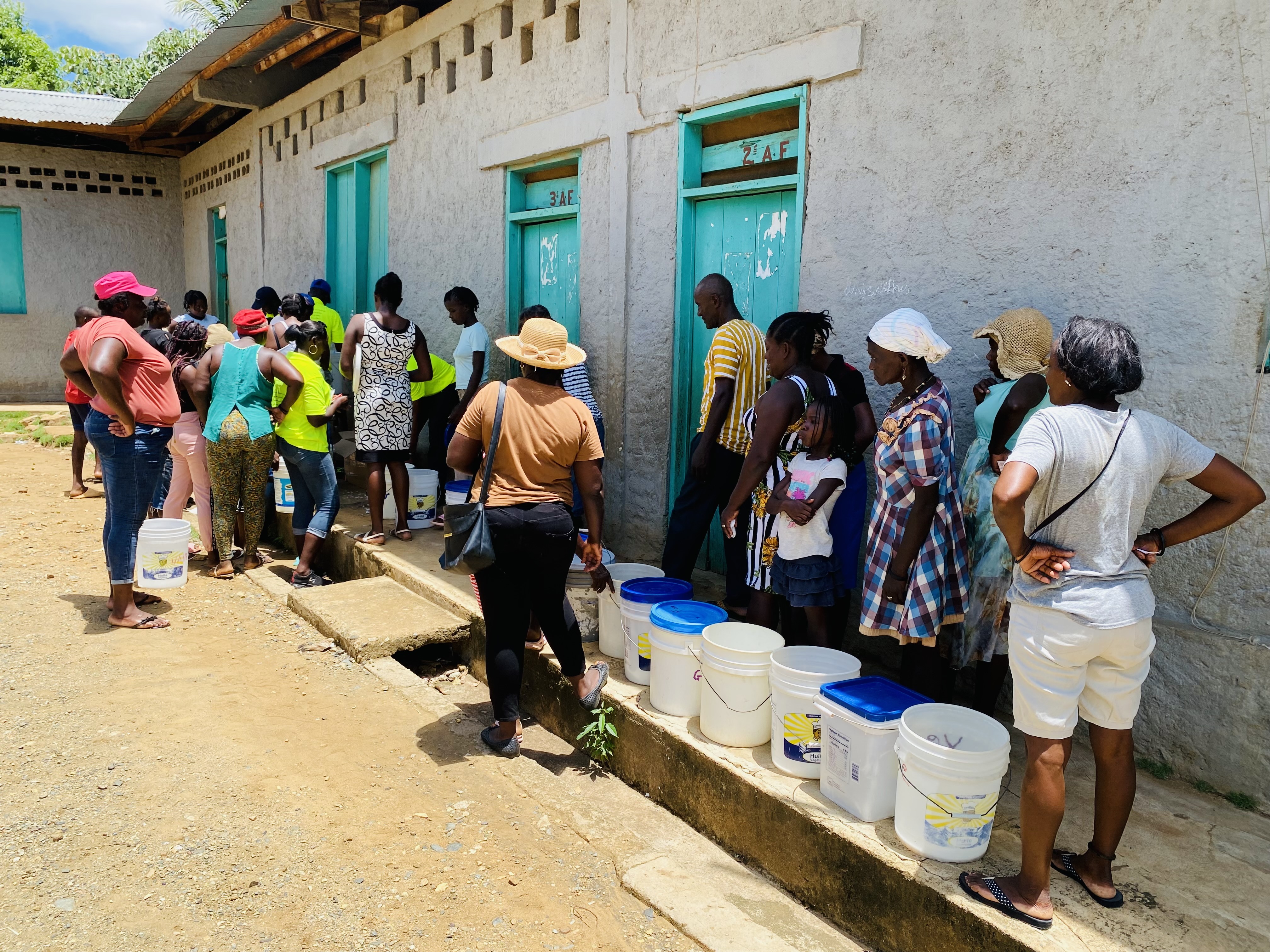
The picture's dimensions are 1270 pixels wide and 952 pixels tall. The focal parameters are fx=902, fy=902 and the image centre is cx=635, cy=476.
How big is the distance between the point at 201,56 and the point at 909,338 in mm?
9584

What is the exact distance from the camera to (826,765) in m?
3.12

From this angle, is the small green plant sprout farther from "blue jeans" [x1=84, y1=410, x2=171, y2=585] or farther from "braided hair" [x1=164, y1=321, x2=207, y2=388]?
"braided hair" [x1=164, y1=321, x2=207, y2=388]

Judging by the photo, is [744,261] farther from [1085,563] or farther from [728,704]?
[1085,563]

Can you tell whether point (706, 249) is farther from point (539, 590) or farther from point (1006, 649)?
point (1006, 649)

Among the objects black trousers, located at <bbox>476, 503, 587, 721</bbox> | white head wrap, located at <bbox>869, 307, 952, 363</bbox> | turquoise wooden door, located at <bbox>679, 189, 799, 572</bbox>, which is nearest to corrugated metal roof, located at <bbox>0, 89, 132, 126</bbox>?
turquoise wooden door, located at <bbox>679, 189, 799, 572</bbox>

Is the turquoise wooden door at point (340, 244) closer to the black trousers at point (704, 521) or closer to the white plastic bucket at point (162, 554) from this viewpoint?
the white plastic bucket at point (162, 554)

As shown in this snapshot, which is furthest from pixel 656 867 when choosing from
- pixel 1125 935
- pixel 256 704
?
pixel 256 704

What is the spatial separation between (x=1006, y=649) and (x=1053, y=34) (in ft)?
8.15

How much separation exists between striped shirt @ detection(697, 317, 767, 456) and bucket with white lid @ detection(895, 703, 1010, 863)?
2034 millimetres

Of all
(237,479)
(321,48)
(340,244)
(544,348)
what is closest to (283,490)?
(237,479)

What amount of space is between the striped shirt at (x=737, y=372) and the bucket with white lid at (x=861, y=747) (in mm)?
1718

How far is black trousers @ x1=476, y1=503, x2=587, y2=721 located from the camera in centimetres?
371

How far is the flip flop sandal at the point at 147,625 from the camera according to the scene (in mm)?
5375

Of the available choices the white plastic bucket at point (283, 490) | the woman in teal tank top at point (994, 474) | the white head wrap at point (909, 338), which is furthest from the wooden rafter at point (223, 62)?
the woman in teal tank top at point (994, 474)
